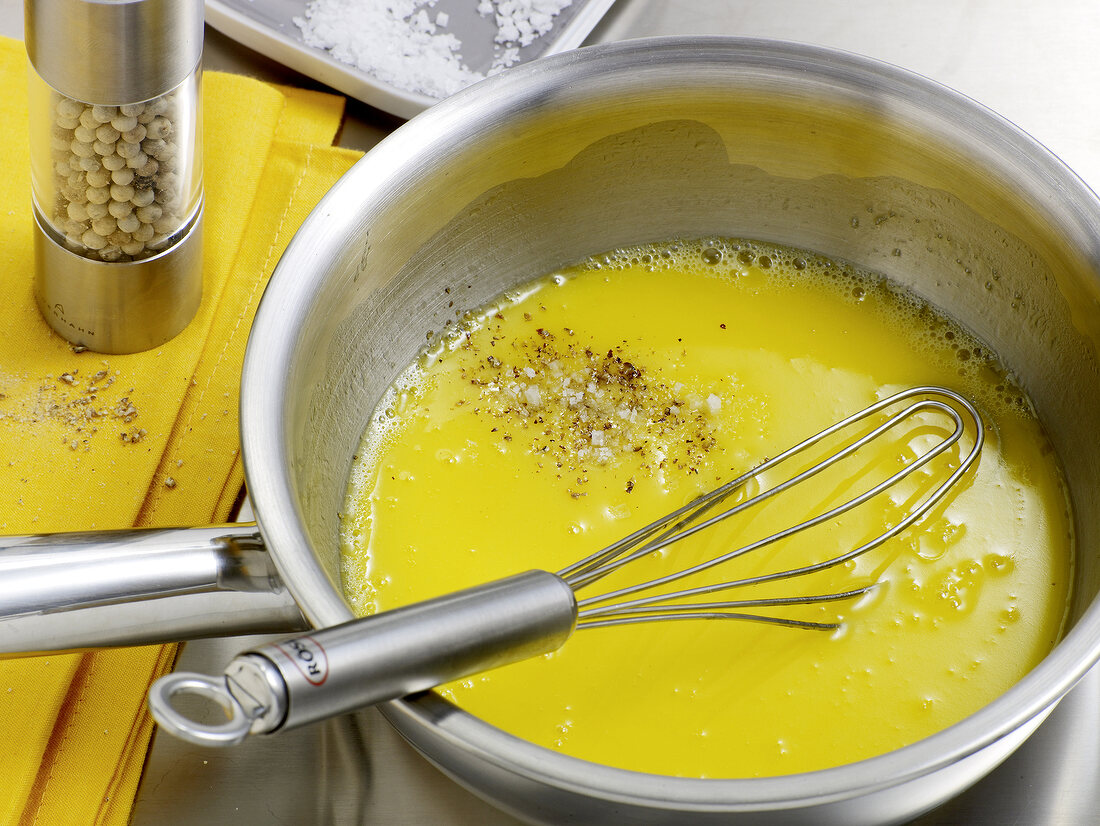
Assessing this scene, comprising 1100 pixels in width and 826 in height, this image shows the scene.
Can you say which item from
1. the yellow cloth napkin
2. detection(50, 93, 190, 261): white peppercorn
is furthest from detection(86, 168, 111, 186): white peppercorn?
the yellow cloth napkin

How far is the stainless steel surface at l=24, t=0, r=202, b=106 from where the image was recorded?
0.58m

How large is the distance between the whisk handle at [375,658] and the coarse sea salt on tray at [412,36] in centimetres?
A: 50

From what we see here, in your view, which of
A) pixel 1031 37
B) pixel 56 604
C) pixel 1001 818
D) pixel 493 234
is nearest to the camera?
pixel 56 604

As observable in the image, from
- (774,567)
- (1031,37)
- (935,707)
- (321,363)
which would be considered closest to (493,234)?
(321,363)

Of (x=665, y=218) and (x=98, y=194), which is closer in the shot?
(x=98, y=194)

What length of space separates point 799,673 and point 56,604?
14.7 inches

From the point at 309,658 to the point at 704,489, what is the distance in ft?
1.12

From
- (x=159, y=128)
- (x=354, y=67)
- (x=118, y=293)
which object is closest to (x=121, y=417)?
(x=118, y=293)

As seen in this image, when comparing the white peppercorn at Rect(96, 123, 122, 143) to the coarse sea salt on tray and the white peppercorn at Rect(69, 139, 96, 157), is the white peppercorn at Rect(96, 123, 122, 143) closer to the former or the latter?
the white peppercorn at Rect(69, 139, 96, 157)

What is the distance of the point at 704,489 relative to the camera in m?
0.69

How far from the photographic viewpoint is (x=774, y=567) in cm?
66

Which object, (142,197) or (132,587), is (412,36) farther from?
(132,587)

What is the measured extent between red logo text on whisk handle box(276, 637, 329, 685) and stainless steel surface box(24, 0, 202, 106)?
13.8 inches

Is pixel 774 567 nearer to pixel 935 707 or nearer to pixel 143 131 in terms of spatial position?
pixel 935 707
